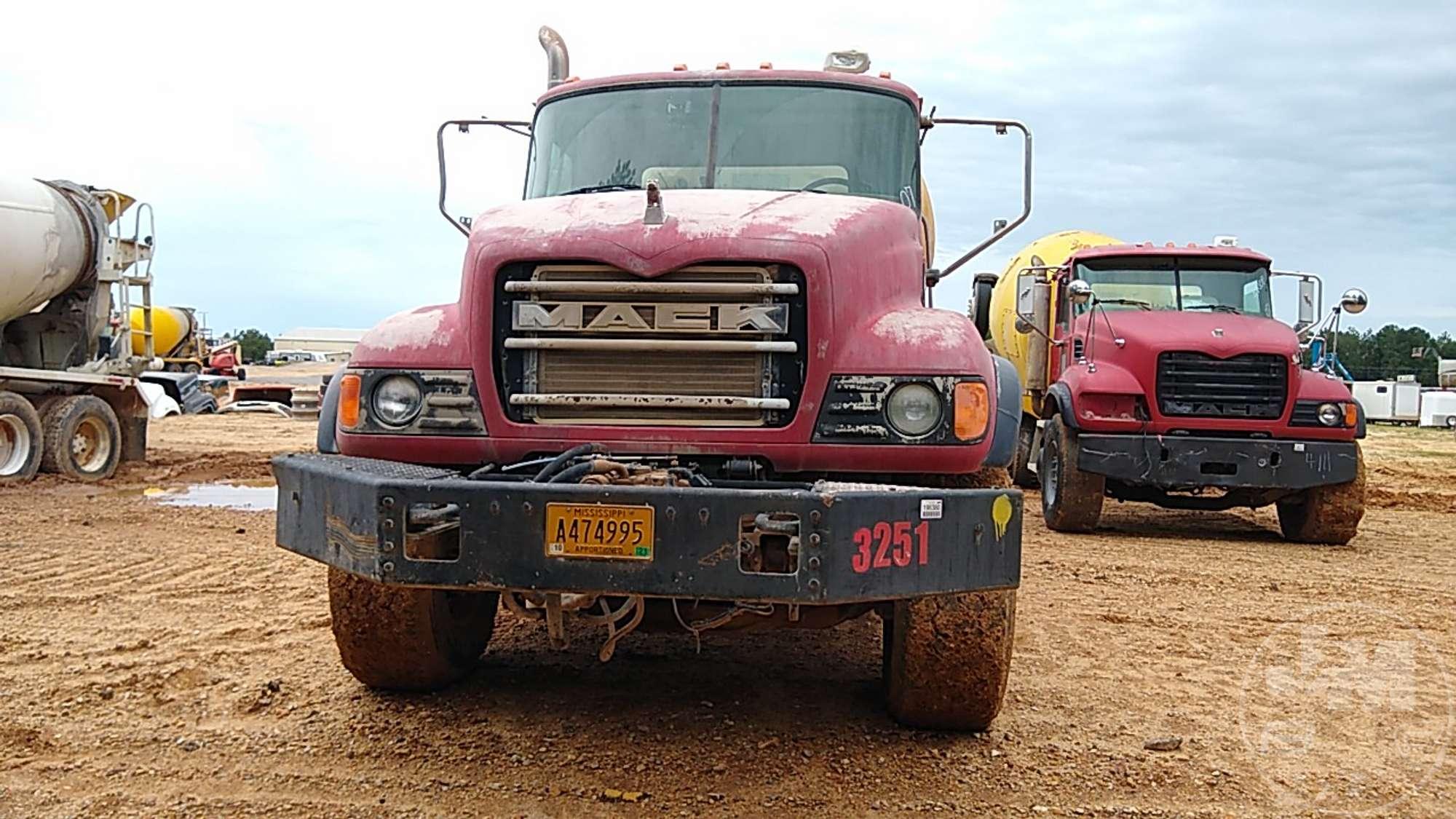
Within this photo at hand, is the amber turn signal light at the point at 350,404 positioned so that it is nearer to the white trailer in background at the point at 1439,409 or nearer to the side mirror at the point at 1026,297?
the side mirror at the point at 1026,297

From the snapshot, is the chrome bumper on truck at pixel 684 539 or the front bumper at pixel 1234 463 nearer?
the chrome bumper on truck at pixel 684 539

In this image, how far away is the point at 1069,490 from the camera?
10.6 metres

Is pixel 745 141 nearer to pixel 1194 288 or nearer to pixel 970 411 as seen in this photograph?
pixel 970 411

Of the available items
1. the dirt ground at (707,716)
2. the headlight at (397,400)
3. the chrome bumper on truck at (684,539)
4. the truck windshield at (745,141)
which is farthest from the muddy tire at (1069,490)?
the headlight at (397,400)

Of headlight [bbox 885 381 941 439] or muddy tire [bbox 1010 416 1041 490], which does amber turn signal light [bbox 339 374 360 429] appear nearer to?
headlight [bbox 885 381 941 439]

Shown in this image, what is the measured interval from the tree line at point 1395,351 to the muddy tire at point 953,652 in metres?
58.2

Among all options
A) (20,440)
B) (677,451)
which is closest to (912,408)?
(677,451)

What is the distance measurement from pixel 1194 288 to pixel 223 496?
9.28 meters

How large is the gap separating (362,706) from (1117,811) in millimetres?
2674

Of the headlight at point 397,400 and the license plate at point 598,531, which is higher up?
the headlight at point 397,400

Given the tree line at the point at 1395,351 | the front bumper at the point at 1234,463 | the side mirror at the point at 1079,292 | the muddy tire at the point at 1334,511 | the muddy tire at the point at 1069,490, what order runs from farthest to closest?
the tree line at the point at 1395,351
the side mirror at the point at 1079,292
the muddy tire at the point at 1069,490
the muddy tire at the point at 1334,511
the front bumper at the point at 1234,463

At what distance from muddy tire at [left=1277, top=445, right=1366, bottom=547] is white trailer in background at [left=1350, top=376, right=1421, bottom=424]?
27886mm

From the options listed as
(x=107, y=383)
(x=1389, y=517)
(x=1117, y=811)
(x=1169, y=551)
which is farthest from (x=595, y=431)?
(x=107, y=383)

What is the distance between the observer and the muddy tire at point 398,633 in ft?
14.7
